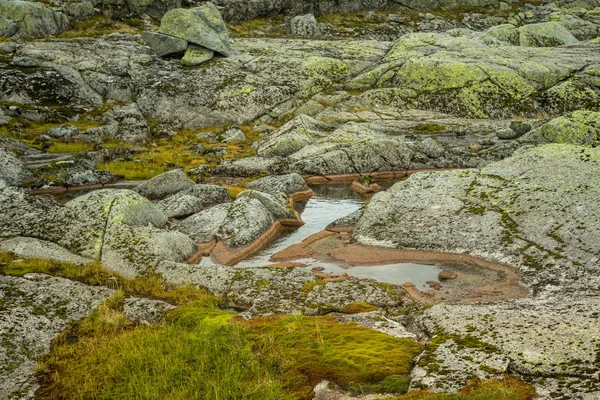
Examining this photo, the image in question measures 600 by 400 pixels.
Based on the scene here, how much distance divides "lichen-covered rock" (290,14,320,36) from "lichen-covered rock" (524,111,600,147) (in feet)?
195

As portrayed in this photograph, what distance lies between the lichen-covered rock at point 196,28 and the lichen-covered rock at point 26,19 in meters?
21.5

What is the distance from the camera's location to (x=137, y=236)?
80.6ft

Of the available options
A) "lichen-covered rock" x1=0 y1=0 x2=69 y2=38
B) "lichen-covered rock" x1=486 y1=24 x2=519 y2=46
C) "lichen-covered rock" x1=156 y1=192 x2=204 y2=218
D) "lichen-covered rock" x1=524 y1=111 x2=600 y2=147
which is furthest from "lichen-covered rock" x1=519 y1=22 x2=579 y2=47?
"lichen-covered rock" x1=0 y1=0 x2=69 y2=38

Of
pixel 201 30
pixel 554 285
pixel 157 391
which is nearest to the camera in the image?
pixel 157 391

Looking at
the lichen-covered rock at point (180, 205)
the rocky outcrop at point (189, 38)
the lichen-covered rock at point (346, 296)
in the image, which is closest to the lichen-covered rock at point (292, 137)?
the lichen-covered rock at point (180, 205)

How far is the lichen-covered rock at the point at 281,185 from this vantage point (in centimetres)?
3722

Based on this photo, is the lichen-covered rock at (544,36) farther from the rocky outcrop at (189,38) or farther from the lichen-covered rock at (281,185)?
the lichen-covered rock at (281,185)

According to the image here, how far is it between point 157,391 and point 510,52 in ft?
240

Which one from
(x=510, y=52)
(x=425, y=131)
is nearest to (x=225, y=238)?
(x=425, y=131)

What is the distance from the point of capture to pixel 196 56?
A: 2758 inches

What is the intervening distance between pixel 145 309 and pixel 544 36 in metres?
89.6

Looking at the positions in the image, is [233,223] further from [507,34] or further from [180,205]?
[507,34]

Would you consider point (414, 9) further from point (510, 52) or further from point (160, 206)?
point (160, 206)

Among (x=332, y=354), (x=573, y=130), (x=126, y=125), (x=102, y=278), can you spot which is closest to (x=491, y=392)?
(x=332, y=354)
